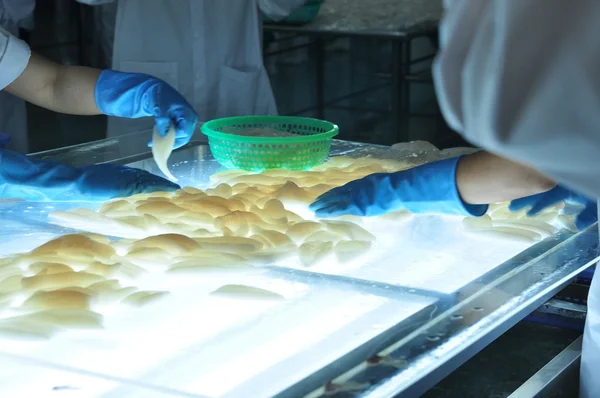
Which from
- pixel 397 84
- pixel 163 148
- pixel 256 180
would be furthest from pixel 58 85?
pixel 397 84

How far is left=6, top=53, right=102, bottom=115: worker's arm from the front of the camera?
2176 mm

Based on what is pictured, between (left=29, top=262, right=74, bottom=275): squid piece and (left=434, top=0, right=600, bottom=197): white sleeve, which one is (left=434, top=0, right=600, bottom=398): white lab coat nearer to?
(left=434, top=0, right=600, bottom=197): white sleeve

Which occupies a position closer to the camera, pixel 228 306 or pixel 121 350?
pixel 121 350

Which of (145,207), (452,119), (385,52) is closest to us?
(452,119)

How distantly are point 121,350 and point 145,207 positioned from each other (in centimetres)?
62

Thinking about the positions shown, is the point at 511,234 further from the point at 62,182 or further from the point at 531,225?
the point at 62,182

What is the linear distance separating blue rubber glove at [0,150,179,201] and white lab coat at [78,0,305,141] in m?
1.04

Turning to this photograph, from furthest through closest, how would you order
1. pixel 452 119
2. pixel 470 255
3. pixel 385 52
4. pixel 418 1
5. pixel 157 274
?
pixel 385 52
pixel 418 1
pixel 470 255
pixel 157 274
pixel 452 119

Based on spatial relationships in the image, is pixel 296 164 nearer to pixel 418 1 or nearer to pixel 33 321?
pixel 33 321

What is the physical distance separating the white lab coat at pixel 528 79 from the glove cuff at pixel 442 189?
2.16 ft

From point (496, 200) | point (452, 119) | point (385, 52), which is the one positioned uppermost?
point (452, 119)

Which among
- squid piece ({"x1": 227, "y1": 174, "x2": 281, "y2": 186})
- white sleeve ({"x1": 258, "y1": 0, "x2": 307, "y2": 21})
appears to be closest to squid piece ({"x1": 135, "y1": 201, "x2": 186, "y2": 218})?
squid piece ({"x1": 227, "y1": 174, "x2": 281, "y2": 186})

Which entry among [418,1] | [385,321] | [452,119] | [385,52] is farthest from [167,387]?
[385,52]

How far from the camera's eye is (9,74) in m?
2.05
